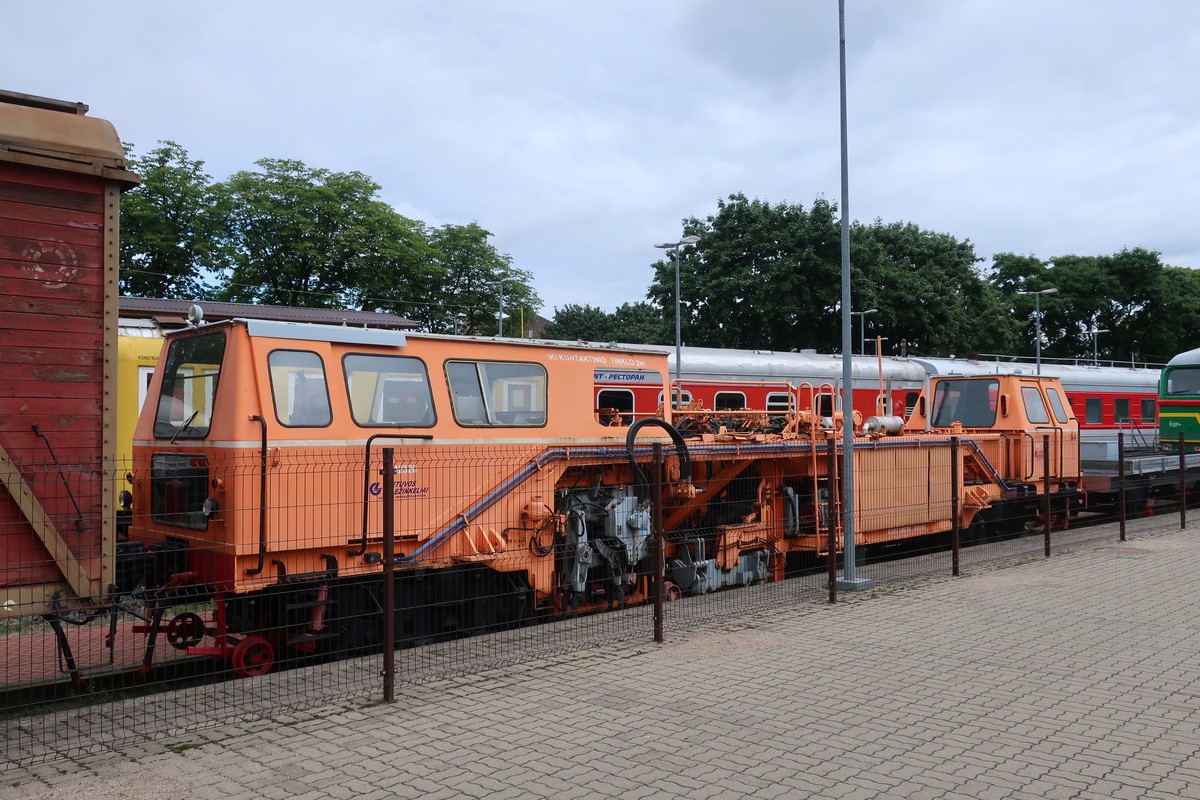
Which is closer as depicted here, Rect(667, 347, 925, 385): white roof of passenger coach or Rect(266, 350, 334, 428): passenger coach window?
Rect(266, 350, 334, 428): passenger coach window

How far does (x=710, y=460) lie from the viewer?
10.1 meters

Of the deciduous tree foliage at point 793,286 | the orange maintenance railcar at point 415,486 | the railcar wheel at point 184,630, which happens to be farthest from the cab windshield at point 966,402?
the deciduous tree foliage at point 793,286

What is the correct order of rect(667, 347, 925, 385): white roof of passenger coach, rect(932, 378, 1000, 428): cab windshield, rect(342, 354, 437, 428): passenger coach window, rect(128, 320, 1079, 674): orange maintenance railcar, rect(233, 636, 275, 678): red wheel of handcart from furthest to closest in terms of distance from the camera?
1. rect(667, 347, 925, 385): white roof of passenger coach
2. rect(932, 378, 1000, 428): cab windshield
3. rect(342, 354, 437, 428): passenger coach window
4. rect(128, 320, 1079, 674): orange maintenance railcar
5. rect(233, 636, 275, 678): red wheel of handcart

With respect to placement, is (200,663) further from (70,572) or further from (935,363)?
(935,363)

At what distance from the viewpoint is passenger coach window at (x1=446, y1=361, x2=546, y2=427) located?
830 cm

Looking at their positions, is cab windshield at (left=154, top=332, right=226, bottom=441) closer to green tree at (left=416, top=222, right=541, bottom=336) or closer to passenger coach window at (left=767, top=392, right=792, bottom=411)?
passenger coach window at (left=767, top=392, right=792, bottom=411)

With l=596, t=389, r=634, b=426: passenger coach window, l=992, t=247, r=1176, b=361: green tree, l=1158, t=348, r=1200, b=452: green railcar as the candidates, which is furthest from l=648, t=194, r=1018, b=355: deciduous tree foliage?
l=596, t=389, r=634, b=426: passenger coach window

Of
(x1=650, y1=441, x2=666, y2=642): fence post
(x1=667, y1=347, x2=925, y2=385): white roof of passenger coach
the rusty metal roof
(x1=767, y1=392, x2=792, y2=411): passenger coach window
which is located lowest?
(x1=650, y1=441, x2=666, y2=642): fence post

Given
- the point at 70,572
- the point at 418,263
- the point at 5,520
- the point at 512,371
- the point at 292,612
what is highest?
the point at 418,263

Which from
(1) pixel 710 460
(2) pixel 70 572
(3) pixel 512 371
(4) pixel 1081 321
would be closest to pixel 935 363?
(1) pixel 710 460

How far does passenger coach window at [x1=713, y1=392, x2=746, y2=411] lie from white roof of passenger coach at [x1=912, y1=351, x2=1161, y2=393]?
7022 mm

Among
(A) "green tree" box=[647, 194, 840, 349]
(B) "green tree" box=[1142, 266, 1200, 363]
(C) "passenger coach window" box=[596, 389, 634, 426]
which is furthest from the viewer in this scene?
(B) "green tree" box=[1142, 266, 1200, 363]

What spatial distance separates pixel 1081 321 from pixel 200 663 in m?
61.8

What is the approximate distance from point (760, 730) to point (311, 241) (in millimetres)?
32845
